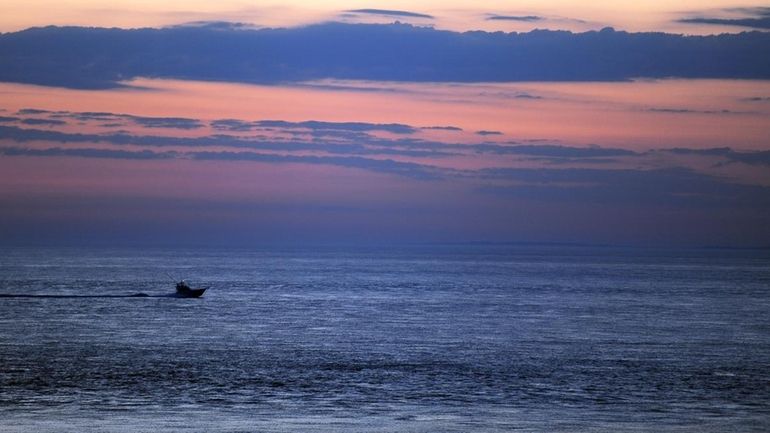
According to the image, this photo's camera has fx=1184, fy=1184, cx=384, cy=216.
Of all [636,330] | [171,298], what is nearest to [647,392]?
[636,330]

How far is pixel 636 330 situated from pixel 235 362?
38.0 metres

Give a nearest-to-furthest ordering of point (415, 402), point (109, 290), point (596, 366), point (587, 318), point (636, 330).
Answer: point (415, 402) < point (596, 366) < point (636, 330) < point (587, 318) < point (109, 290)

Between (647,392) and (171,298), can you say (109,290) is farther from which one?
(647,392)

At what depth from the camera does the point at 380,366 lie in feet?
217

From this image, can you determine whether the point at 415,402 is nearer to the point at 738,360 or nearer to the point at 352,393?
the point at 352,393

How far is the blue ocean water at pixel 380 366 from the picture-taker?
48594 mm

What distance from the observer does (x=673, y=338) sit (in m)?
86.3

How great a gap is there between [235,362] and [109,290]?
8678 centimetres

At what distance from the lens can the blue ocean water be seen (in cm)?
4859

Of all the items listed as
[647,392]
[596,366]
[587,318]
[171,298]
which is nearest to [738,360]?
[596,366]

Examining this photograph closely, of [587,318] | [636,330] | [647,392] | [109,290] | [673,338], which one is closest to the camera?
[647,392]

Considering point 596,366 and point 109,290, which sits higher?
point 596,366

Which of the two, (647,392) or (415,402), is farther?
(647,392)

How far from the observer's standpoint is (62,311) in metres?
112
